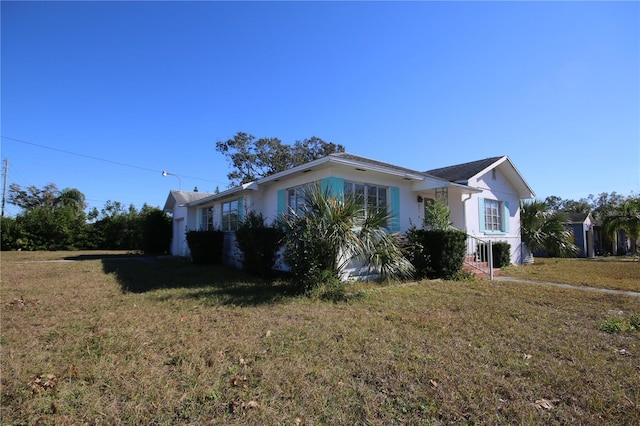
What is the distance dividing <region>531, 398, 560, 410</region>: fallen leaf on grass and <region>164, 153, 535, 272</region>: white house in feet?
19.7

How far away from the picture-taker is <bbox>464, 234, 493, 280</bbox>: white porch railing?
10.3m

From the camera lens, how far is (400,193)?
1105 centimetres

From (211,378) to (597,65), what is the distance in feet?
40.5

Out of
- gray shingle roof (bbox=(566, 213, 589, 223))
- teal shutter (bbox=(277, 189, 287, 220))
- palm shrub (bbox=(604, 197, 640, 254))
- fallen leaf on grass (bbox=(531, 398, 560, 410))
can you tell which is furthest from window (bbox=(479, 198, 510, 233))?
fallen leaf on grass (bbox=(531, 398, 560, 410))

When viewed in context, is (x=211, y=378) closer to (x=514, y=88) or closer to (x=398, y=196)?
(x=398, y=196)

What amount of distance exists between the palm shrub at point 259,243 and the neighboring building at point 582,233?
2282 cm

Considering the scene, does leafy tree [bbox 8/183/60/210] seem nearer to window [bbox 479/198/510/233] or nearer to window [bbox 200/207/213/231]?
window [bbox 200/207/213/231]

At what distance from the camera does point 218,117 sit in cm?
1892

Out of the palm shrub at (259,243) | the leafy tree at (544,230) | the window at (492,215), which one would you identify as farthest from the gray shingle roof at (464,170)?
the palm shrub at (259,243)

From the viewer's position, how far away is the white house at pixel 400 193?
9.74 m

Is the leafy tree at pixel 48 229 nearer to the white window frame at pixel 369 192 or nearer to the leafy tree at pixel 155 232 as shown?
the leafy tree at pixel 155 232

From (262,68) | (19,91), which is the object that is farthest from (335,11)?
(19,91)

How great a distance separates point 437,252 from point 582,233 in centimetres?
1976

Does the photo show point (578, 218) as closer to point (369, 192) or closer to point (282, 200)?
point (369, 192)
